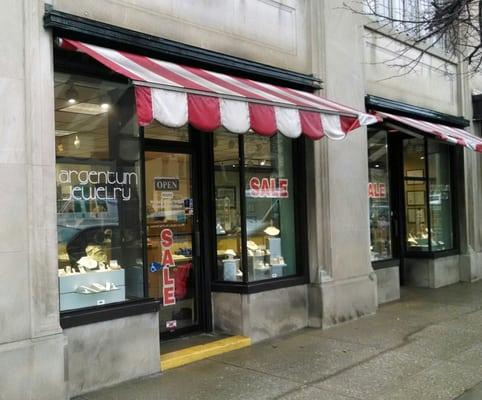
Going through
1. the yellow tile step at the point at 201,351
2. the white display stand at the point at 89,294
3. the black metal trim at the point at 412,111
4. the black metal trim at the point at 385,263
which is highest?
the black metal trim at the point at 412,111

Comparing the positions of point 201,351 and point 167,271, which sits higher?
point 167,271

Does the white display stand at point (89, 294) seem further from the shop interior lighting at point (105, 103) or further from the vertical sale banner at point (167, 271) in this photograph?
the shop interior lighting at point (105, 103)

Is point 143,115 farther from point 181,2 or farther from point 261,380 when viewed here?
point 261,380

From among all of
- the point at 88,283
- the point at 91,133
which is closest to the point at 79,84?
the point at 91,133

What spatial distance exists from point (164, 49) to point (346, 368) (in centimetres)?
379

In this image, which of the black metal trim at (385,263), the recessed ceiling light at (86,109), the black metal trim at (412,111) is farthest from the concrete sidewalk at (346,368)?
the black metal trim at (412,111)

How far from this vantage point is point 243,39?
6777 millimetres

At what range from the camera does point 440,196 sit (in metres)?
11.3

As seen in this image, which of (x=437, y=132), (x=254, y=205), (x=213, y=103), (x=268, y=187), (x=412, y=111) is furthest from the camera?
(x=412, y=111)

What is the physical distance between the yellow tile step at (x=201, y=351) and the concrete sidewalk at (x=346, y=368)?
0.32ft

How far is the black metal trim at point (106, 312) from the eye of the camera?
16.1 feet

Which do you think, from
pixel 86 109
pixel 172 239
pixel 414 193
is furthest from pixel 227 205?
pixel 414 193

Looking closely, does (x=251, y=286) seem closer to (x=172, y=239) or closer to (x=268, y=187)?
(x=172, y=239)

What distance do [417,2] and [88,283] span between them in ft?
26.7
